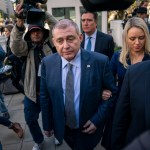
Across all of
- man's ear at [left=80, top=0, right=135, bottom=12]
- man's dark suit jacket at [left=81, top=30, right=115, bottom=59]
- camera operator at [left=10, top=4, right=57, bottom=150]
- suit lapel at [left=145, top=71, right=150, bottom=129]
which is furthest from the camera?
man's dark suit jacket at [left=81, top=30, right=115, bottom=59]

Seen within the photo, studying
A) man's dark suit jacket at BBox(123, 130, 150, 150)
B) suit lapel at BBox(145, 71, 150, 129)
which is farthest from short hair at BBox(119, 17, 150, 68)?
man's dark suit jacket at BBox(123, 130, 150, 150)

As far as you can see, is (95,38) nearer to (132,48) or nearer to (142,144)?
(132,48)

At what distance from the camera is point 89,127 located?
2496 mm

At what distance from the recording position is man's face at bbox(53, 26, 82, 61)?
7.61ft

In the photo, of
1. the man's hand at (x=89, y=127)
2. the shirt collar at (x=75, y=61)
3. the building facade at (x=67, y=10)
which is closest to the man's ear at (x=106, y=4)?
the shirt collar at (x=75, y=61)

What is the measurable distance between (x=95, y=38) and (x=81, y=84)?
169cm

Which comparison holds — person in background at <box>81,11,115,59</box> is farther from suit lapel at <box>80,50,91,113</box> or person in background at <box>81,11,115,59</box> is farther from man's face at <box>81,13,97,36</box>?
suit lapel at <box>80,50,91,113</box>

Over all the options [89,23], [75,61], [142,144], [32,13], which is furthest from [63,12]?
[142,144]

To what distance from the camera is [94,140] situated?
8.89ft

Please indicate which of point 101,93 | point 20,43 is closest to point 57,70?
point 101,93

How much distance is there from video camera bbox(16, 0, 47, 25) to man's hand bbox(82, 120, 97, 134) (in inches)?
53.4

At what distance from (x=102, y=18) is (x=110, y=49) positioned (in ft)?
32.6

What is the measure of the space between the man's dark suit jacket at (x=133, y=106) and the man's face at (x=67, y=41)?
710mm

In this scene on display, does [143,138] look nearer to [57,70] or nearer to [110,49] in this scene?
[57,70]
